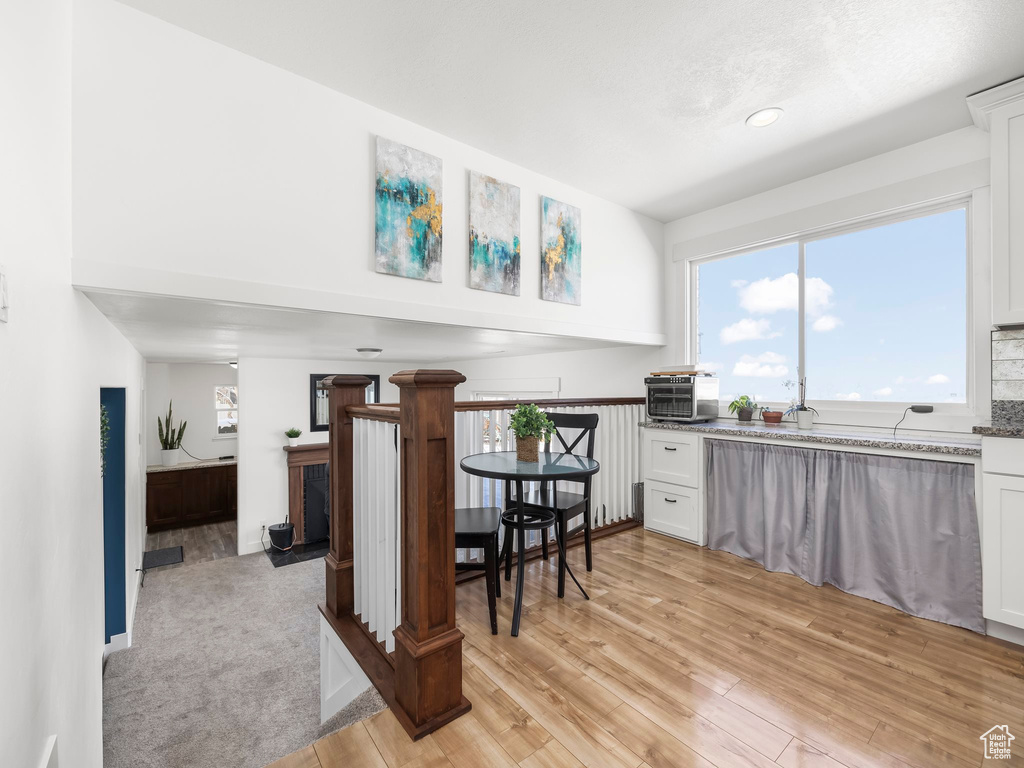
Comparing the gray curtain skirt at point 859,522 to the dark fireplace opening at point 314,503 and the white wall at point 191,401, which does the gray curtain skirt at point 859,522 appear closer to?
the dark fireplace opening at point 314,503

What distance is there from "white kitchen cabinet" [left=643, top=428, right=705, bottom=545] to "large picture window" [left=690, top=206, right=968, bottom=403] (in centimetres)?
70

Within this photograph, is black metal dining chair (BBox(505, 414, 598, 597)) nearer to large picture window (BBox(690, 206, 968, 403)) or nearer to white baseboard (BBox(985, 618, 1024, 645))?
large picture window (BBox(690, 206, 968, 403))

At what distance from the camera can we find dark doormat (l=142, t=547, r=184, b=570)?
202 inches

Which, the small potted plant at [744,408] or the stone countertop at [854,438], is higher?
the small potted plant at [744,408]

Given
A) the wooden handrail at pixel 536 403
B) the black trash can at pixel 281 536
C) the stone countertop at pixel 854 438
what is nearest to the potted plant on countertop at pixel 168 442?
the black trash can at pixel 281 536

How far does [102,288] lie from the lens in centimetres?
178

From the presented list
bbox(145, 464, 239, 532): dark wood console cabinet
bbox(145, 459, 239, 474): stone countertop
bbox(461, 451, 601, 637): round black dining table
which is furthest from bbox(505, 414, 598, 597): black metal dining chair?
bbox(145, 459, 239, 474): stone countertop

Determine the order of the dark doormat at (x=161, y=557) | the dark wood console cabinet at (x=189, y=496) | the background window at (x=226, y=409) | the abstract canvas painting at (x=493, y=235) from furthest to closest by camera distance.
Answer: the background window at (x=226, y=409) < the dark wood console cabinet at (x=189, y=496) < the dark doormat at (x=161, y=557) < the abstract canvas painting at (x=493, y=235)

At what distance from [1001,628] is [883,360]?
1578 millimetres

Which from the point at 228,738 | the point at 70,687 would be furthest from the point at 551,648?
the point at 228,738

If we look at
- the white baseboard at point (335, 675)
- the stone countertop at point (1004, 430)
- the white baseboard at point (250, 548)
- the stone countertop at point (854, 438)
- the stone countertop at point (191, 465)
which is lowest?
the white baseboard at point (250, 548)

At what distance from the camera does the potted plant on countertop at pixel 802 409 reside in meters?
3.24

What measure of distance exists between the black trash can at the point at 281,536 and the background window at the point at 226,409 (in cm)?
262

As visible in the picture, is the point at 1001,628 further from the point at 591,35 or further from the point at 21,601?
the point at 21,601
